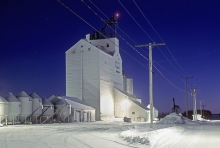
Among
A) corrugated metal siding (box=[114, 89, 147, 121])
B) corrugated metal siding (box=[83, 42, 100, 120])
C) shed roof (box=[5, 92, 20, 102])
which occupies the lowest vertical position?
corrugated metal siding (box=[114, 89, 147, 121])

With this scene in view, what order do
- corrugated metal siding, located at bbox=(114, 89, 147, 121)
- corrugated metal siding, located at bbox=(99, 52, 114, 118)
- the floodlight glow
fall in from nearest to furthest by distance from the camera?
corrugated metal siding, located at bbox=(99, 52, 114, 118)
corrugated metal siding, located at bbox=(114, 89, 147, 121)
the floodlight glow

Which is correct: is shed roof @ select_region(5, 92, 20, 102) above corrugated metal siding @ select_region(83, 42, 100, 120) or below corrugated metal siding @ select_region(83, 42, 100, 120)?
below

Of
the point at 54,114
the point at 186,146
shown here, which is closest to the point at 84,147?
the point at 186,146

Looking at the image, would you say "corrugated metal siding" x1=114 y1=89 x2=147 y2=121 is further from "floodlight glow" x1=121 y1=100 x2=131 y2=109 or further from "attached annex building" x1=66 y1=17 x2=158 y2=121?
"floodlight glow" x1=121 y1=100 x2=131 y2=109

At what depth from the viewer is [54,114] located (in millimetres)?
48469

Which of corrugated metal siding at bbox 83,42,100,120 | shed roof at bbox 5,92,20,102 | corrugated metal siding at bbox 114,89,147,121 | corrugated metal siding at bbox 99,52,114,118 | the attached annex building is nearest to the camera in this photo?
shed roof at bbox 5,92,20,102

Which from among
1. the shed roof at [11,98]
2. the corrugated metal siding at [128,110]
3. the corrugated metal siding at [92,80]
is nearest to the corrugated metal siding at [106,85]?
the corrugated metal siding at [92,80]

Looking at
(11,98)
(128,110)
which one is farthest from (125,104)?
(11,98)

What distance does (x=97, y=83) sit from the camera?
57.7 meters

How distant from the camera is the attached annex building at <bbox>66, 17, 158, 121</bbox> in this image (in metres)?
58.0

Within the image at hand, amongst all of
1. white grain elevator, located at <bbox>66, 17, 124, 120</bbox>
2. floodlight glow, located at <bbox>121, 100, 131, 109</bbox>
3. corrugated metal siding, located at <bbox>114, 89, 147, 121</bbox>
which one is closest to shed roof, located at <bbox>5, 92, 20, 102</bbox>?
white grain elevator, located at <bbox>66, 17, 124, 120</bbox>

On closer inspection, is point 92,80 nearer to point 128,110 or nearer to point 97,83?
point 97,83

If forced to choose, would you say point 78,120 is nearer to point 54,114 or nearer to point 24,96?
point 54,114

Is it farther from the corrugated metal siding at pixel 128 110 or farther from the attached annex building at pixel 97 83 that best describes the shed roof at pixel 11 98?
the corrugated metal siding at pixel 128 110
